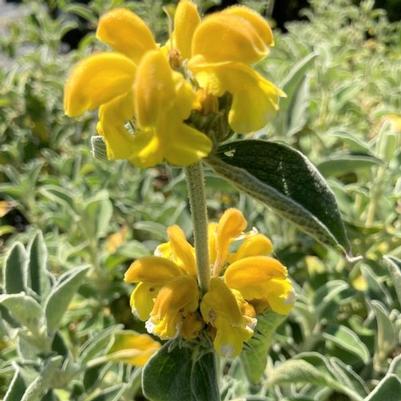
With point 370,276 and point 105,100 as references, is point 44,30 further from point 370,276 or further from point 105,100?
point 105,100

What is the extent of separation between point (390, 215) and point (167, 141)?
103 cm

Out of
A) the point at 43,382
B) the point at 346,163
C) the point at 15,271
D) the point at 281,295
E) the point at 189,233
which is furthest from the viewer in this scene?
the point at 189,233

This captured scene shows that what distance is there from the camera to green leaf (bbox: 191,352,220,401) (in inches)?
26.5

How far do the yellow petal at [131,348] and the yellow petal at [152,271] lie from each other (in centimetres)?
41

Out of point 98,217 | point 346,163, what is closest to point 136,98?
point 346,163

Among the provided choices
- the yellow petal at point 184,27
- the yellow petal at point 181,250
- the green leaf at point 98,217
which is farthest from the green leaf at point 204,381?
the green leaf at point 98,217

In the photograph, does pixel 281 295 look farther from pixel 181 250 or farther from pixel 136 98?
pixel 136 98

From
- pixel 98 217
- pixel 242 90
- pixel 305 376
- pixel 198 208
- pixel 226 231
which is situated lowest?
pixel 98 217

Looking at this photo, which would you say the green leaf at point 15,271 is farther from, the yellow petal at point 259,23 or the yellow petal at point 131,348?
the yellow petal at point 259,23

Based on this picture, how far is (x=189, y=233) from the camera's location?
1.42m

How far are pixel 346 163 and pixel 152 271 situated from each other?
0.63 metres

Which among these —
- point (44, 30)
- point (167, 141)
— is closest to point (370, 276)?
point (167, 141)

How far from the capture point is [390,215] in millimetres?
1398

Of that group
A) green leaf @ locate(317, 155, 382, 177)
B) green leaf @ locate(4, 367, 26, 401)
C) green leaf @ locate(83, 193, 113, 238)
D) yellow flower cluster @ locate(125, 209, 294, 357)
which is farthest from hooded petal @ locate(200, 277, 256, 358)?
green leaf @ locate(83, 193, 113, 238)
